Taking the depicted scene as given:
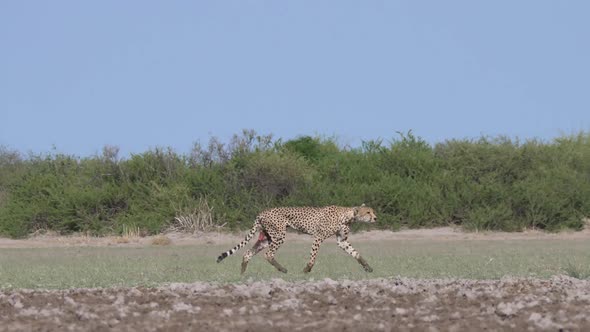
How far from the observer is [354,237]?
145 ft

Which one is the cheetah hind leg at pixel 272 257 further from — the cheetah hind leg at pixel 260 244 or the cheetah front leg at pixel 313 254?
the cheetah front leg at pixel 313 254

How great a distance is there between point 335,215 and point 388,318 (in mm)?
11570

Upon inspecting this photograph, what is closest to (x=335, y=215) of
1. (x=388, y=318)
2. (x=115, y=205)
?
(x=388, y=318)

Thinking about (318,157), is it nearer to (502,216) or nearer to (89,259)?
(502,216)

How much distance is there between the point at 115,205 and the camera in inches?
1850

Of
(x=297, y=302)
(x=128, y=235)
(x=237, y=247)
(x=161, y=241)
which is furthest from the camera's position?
(x=128, y=235)

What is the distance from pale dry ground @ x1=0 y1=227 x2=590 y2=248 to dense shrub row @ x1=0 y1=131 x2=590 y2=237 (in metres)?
0.51

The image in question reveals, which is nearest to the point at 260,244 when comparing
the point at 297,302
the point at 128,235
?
the point at 297,302

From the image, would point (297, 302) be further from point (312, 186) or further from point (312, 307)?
point (312, 186)

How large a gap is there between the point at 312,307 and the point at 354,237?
29282mm

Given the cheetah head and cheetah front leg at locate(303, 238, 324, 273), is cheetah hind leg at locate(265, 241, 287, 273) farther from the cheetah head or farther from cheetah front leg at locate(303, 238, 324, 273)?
the cheetah head

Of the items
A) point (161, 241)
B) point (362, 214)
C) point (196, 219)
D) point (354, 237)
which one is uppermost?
point (196, 219)

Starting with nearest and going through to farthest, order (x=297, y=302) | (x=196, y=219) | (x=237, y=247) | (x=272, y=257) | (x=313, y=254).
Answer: (x=297, y=302), (x=272, y=257), (x=313, y=254), (x=237, y=247), (x=196, y=219)

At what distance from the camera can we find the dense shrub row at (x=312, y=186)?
149 feet
